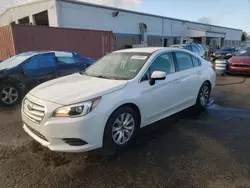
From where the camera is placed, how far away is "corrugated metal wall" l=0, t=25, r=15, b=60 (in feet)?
35.7

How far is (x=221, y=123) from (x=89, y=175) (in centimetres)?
308

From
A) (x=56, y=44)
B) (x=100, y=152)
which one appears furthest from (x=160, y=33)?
(x=100, y=152)

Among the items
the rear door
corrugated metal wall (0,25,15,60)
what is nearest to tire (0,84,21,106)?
the rear door

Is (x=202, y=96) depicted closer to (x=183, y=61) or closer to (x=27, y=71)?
(x=183, y=61)

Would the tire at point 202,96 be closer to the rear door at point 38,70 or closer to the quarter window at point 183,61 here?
the quarter window at point 183,61

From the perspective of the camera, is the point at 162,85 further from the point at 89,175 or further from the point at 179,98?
the point at 89,175

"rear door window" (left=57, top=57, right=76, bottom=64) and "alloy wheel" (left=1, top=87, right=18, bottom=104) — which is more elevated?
"rear door window" (left=57, top=57, right=76, bottom=64)

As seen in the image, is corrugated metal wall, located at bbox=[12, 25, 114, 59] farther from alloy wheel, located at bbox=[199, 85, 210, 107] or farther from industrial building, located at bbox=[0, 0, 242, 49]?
alloy wheel, located at bbox=[199, 85, 210, 107]

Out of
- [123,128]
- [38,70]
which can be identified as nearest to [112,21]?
[38,70]

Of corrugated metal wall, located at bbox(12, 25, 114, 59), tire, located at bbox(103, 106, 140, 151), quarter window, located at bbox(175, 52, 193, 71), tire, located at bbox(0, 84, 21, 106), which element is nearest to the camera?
tire, located at bbox(103, 106, 140, 151)

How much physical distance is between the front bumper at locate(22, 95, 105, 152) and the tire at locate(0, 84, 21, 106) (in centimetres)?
344

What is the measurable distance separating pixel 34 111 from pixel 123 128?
52.8 inches

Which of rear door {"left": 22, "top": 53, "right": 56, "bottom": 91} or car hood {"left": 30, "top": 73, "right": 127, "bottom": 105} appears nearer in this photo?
car hood {"left": 30, "top": 73, "right": 127, "bottom": 105}

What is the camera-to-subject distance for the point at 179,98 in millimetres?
4176
